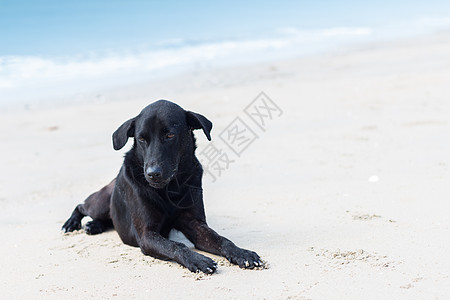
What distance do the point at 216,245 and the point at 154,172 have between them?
676 millimetres

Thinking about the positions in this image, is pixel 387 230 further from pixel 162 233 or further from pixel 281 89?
pixel 281 89

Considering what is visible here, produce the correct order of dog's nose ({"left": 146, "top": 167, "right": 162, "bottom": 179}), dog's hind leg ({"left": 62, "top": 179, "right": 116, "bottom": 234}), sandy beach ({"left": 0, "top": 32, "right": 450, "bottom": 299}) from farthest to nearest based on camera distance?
dog's hind leg ({"left": 62, "top": 179, "right": 116, "bottom": 234})
dog's nose ({"left": 146, "top": 167, "right": 162, "bottom": 179})
sandy beach ({"left": 0, "top": 32, "right": 450, "bottom": 299})

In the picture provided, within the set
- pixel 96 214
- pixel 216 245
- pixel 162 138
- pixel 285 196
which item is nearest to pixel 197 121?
pixel 162 138

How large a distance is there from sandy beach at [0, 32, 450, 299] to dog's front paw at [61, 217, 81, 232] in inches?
3.0

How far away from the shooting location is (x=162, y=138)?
4.18 meters

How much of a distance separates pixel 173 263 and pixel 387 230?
5.18ft

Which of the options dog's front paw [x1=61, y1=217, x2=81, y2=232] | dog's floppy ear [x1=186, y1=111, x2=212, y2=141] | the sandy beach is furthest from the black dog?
dog's front paw [x1=61, y1=217, x2=81, y2=232]

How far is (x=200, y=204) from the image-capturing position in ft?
14.7

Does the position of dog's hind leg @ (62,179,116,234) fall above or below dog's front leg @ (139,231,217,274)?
below

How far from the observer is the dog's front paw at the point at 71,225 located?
16.8 ft

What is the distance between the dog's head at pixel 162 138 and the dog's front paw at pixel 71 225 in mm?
1122

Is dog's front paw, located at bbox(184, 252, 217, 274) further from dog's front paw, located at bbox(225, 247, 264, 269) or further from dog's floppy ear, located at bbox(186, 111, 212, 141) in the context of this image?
dog's floppy ear, located at bbox(186, 111, 212, 141)

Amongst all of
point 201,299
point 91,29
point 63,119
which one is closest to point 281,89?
point 63,119

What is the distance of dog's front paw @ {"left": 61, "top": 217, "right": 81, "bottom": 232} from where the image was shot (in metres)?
5.11
